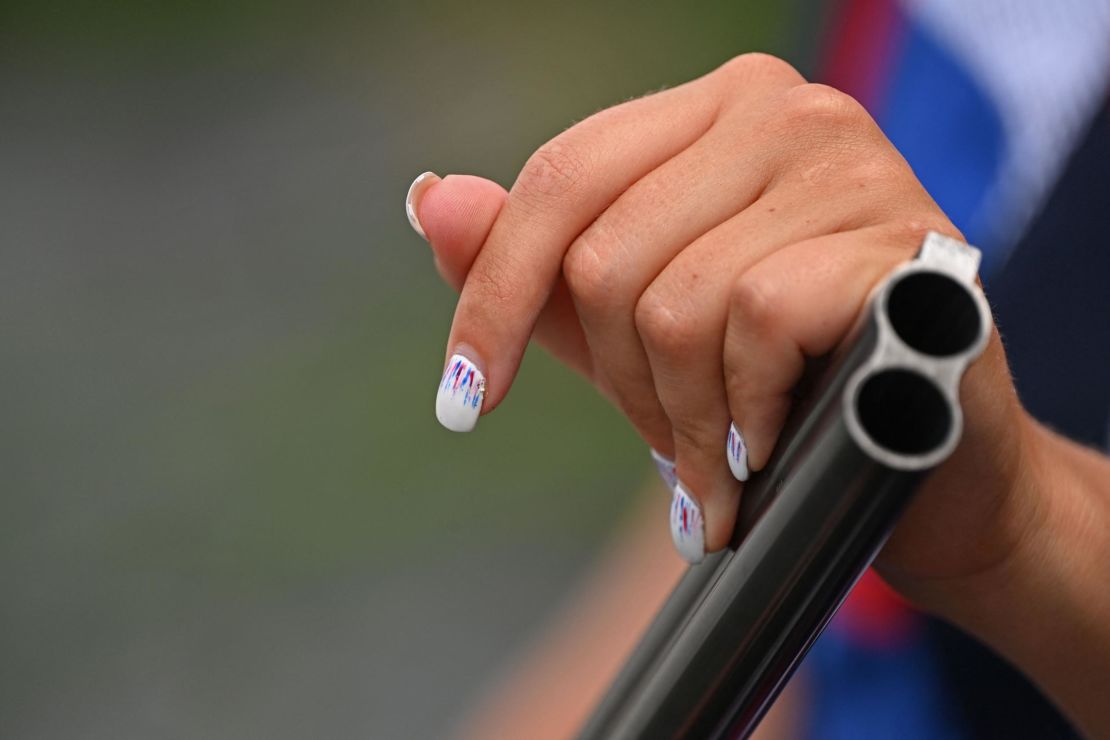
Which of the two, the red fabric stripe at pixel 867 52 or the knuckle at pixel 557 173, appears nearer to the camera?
the knuckle at pixel 557 173

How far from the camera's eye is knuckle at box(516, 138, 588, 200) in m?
0.45

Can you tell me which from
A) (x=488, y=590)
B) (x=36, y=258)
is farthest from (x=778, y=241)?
(x=36, y=258)

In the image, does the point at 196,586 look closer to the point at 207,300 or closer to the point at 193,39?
the point at 207,300

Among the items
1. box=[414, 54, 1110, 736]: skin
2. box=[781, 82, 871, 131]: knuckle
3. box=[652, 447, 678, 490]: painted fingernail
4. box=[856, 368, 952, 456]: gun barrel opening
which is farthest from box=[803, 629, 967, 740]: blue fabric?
box=[856, 368, 952, 456]: gun barrel opening

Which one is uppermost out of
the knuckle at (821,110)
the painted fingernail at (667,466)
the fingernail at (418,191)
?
the knuckle at (821,110)

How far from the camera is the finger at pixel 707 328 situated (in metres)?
0.39

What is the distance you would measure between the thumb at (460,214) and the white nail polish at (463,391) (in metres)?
0.05

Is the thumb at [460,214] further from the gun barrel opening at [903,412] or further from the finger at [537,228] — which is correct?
the gun barrel opening at [903,412]

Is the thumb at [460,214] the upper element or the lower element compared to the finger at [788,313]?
lower

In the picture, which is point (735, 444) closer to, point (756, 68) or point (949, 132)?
point (756, 68)

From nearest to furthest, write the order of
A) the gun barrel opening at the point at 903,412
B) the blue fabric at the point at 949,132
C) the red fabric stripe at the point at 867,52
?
1. the gun barrel opening at the point at 903,412
2. the blue fabric at the point at 949,132
3. the red fabric stripe at the point at 867,52

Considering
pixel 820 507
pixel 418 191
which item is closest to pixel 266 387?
pixel 418 191

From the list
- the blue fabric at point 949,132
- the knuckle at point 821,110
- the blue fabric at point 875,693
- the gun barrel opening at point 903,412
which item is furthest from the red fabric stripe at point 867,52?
the gun barrel opening at point 903,412

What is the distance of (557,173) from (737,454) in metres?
0.15
